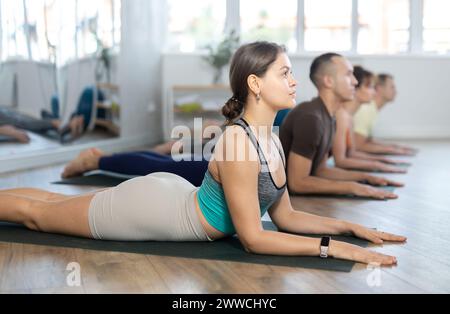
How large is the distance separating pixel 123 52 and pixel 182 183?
3.70 metres

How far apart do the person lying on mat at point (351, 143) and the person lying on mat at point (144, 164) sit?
0.97m

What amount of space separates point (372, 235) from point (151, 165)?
1334 mm

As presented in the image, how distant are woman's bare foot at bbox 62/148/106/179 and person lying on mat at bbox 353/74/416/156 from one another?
241cm

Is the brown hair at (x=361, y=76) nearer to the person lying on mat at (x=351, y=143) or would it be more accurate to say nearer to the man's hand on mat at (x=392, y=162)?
the person lying on mat at (x=351, y=143)

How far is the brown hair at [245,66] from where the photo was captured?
1.83 metres

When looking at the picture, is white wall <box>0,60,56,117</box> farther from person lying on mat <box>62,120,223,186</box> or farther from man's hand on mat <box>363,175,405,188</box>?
man's hand on mat <box>363,175,405,188</box>

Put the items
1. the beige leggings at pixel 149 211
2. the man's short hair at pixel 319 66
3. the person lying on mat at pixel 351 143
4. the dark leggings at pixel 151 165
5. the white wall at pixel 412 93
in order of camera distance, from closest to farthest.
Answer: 1. the beige leggings at pixel 149 211
2. the dark leggings at pixel 151 165
3. the man's short hair at pixel 319 66
4. the person lying on mat at pixel 351 143
5. the white wall at pixel 412 93

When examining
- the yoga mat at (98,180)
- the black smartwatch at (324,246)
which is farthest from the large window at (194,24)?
the black smartwatch at (324,246)

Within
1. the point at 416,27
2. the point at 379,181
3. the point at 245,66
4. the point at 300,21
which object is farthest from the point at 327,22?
the point at 245,66

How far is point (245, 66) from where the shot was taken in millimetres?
1834

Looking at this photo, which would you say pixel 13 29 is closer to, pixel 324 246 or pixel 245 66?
pixel 245 66

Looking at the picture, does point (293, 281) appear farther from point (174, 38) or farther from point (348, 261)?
point (174, 38)

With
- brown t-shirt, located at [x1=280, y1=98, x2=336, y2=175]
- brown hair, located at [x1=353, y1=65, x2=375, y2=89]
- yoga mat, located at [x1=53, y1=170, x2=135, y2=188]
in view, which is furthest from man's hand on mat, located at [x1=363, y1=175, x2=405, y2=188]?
yoga mat, located at [x1=53, y1=170, x2=135, y2=188]
